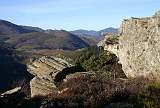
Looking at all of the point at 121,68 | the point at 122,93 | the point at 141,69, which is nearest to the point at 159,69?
the point at 141,69

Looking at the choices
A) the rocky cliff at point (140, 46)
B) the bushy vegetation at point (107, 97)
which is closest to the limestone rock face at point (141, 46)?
the rocky cliff at point (140, 46)

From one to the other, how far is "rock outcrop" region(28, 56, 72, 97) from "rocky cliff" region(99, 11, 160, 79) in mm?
4377

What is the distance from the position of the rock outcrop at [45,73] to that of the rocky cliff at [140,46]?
438 centimetres

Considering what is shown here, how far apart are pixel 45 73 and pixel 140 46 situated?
24.6 ft

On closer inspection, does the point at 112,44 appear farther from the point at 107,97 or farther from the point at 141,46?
the point at 107,97

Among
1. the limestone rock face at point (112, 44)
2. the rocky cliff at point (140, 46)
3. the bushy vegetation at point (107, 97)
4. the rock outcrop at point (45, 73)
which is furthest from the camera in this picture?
the limestone rock face at point (112, 44)

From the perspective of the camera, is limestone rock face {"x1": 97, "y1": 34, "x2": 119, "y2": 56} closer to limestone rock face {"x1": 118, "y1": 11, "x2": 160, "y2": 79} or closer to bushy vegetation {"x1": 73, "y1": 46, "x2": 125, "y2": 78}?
bushy vegetation {"x1": 73, "y1": 46, "x2": 125, "y2": 78}

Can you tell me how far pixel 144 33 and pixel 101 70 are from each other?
219 inches

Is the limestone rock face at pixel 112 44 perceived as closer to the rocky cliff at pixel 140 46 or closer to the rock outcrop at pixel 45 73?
the rocky cliff at pixel 140 46

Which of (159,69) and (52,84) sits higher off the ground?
(159,69)

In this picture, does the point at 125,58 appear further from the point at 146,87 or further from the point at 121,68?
the point at 146,87

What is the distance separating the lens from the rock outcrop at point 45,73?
81.3 ft

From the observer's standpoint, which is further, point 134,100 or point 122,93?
point 122,93

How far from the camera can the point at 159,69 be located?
827 inches
